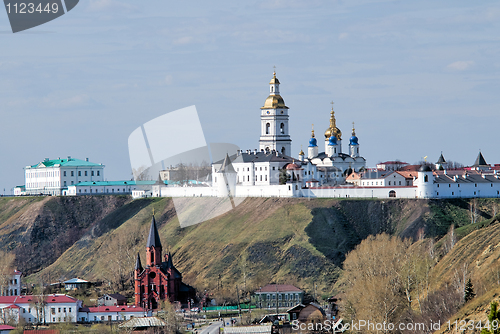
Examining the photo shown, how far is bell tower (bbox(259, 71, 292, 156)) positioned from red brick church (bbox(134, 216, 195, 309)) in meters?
37.4

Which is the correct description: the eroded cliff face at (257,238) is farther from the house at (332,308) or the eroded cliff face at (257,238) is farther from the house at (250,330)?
the house at (250,330)

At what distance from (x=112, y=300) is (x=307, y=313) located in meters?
17.5

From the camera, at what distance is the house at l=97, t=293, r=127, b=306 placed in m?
73.9

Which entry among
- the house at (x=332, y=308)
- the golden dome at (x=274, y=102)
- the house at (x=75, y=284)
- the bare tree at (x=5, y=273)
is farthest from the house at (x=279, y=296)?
the golden dome at (x=274, y=102)

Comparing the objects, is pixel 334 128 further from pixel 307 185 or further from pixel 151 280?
pixel 151 280

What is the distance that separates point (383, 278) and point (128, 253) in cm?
3995

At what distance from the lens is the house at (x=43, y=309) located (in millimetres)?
68875

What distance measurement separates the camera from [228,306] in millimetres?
72688

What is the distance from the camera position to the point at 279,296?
236 ft

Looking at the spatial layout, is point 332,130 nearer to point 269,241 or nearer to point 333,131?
point 333,131

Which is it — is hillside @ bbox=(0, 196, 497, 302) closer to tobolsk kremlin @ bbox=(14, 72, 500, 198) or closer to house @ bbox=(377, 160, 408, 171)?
tobolsk kremlin @ bbox=(14, 72, 500, 198)

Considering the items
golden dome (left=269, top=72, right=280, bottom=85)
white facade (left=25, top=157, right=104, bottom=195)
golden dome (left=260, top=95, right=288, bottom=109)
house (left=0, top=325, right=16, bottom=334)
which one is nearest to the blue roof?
golden dome (left=260, top=95, right=288, bottom=109)

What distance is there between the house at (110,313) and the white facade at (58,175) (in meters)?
58.7

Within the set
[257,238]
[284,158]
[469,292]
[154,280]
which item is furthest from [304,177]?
[469,292]
